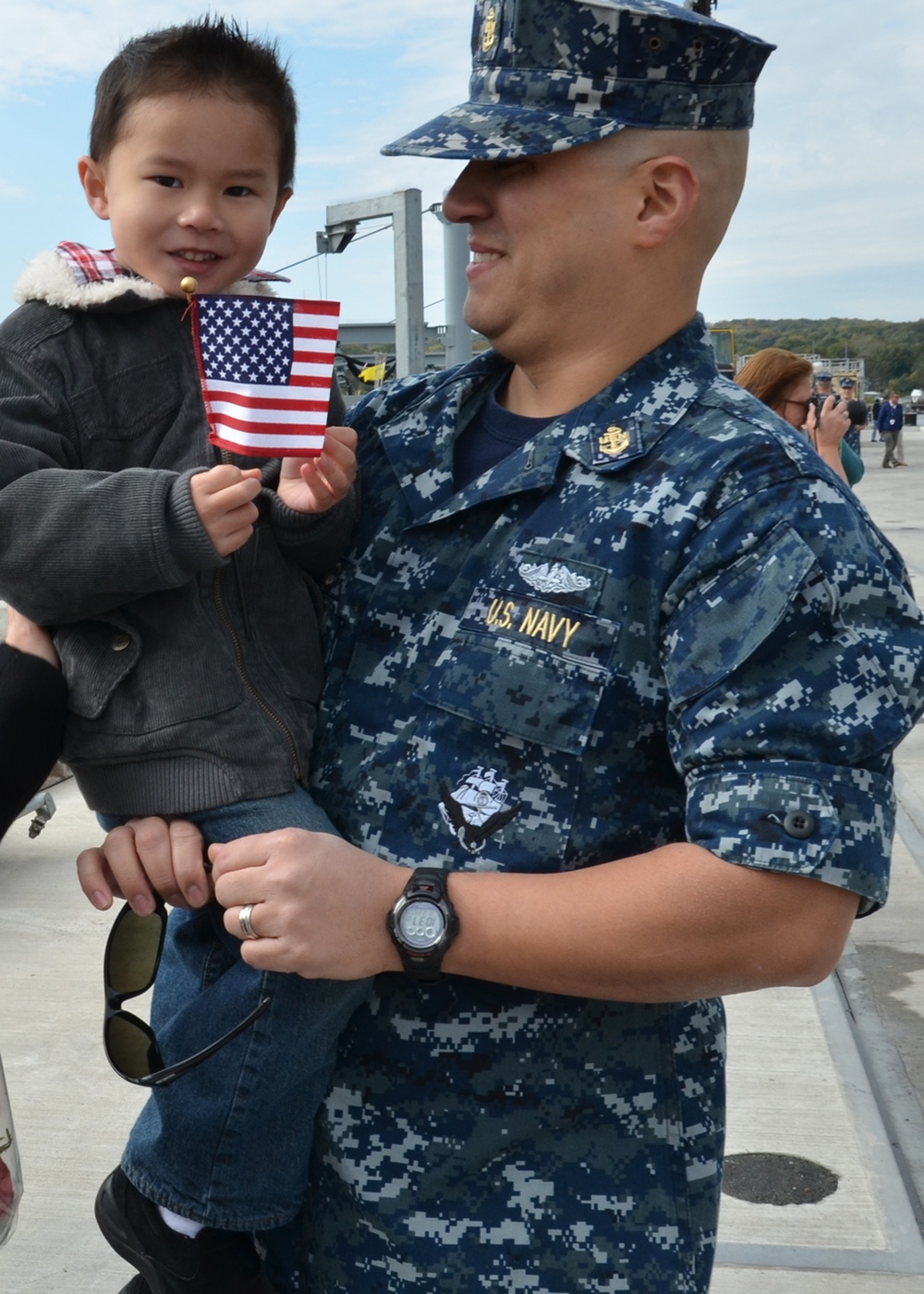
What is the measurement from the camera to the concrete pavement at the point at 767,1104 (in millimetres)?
3342

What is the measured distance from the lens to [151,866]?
174 centimetres

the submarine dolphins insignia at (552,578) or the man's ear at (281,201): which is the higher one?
the man's ear at (281,201)

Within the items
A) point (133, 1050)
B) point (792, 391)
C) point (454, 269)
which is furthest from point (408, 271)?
point (133, 1050)

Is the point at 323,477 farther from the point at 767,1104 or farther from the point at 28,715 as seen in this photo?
the point at 767,1104

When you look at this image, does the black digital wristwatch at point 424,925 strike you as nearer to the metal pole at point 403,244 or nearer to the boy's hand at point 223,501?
the boy's hand at point 223,501

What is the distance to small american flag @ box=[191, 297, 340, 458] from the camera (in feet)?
5.70

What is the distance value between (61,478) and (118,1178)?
0.92m

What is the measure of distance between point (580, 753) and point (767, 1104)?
2.87m

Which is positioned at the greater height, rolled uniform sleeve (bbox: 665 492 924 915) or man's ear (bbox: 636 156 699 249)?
man's ear (bbox: 636 156 699 249)

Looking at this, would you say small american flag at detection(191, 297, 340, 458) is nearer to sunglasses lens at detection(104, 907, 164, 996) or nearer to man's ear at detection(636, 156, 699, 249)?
man's ear at detection(636, 156, 699, 249)

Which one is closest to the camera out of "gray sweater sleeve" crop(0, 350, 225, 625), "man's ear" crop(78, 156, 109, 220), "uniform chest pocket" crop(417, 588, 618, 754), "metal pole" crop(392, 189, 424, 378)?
"uniform chest pocket" crop(417, 588, 618, 754)

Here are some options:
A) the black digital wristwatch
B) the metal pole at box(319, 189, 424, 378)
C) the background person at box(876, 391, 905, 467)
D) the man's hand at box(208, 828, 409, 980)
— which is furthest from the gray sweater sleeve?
the background person at box(876, 391, 905, 467)

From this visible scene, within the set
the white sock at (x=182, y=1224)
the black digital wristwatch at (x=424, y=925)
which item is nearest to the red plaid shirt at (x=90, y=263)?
the black digital wristwatch at (x=424, y=925)

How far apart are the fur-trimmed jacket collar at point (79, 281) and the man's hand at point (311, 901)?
755mm
